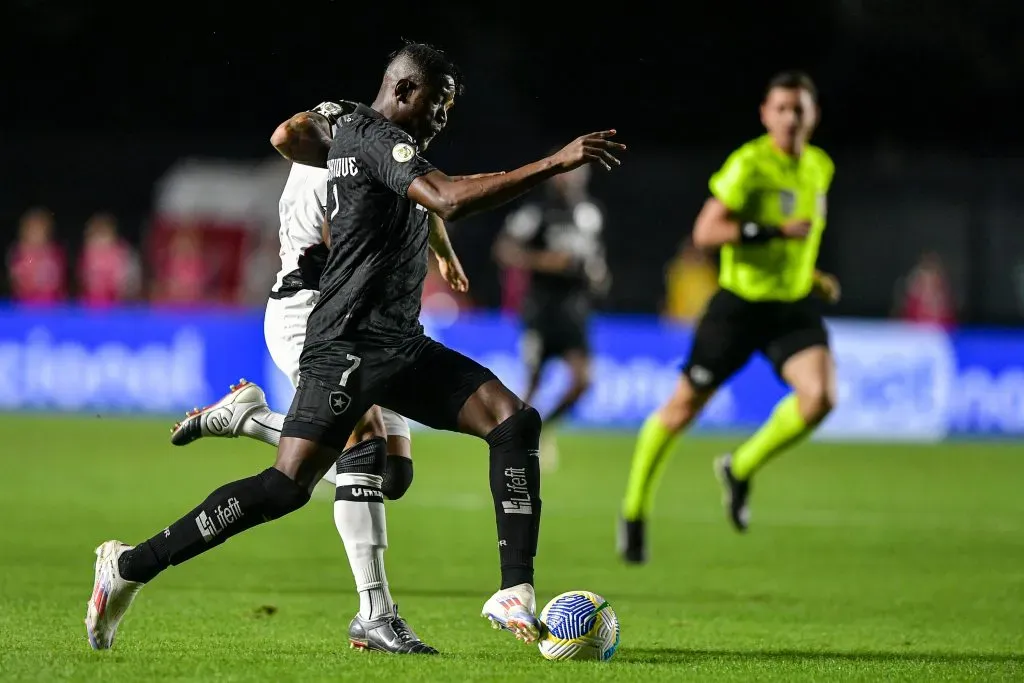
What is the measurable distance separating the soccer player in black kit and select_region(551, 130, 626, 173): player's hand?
431mm

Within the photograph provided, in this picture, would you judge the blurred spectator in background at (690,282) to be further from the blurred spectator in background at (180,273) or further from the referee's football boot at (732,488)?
the referee's football boot at (732,488)

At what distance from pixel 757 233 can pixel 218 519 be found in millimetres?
3852

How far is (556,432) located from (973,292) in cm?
793

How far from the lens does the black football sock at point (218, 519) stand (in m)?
5.65

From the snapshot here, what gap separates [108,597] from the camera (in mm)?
5707

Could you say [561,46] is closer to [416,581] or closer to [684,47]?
[684,47]

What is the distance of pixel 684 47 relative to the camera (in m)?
27.4

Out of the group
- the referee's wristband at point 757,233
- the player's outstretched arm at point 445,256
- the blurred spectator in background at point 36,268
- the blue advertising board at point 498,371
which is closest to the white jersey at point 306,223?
the player's outstretched arm at point 445,256

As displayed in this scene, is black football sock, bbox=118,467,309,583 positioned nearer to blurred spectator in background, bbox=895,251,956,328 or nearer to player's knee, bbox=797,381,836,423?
player's knee, bbox=797,381,836,423

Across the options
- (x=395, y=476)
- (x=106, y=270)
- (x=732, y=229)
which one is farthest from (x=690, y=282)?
(x=395, y=476)

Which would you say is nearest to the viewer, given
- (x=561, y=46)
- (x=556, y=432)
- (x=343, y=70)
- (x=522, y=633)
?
(x=522, y=633)

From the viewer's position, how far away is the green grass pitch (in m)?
5.81

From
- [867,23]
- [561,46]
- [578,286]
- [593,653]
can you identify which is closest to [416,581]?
[593,653]

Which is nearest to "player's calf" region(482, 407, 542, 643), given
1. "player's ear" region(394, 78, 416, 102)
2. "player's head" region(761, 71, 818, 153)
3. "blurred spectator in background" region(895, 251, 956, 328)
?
"player's ear" region(394, 78, 416, 102)
